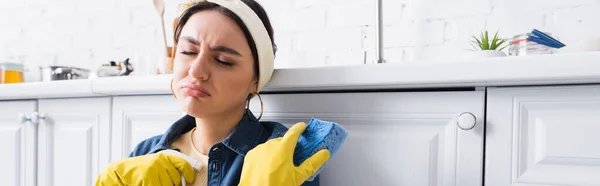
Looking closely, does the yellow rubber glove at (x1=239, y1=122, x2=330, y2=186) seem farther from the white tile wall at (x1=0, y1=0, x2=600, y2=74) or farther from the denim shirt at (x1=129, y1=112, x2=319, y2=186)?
the white tile wall at (x1=0, y1=0, x2=600, y2=74)

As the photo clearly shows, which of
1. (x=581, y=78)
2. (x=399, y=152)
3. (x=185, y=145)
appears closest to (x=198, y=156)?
(x=185, y=145)

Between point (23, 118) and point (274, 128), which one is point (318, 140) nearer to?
point (274, 128)

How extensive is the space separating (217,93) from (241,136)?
8 cm

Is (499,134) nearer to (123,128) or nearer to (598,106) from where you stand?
(598,106)

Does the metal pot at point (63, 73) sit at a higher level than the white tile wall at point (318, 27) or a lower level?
lower

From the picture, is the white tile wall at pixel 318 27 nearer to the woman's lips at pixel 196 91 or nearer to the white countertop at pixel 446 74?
the white countertop at pixel 446 74

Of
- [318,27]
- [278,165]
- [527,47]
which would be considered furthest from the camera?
[318,27]

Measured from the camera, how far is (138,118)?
1.01 metres

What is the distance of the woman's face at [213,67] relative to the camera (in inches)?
30.1

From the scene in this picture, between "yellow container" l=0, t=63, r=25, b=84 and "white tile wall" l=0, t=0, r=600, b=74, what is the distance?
0.65 ft

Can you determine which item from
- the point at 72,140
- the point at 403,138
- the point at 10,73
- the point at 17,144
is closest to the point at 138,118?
the point at 72,140

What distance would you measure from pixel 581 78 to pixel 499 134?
0.13 metres

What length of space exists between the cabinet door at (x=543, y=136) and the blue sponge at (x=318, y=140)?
219 mm

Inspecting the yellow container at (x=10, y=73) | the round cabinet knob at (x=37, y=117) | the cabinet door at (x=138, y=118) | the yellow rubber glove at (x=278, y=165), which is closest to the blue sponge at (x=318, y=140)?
the yellow rubber glove at (x=278, y=165)
